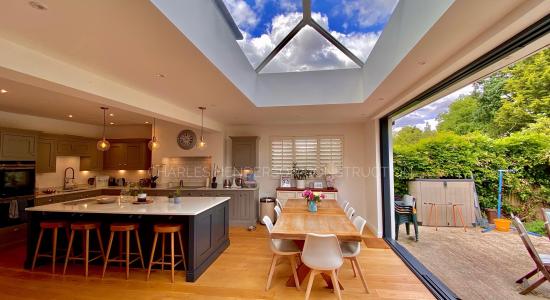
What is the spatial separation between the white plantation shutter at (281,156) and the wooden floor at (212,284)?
276 centimetres

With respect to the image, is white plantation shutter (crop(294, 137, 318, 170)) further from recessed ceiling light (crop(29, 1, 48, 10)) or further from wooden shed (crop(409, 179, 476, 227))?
recessed ceiling light (crop(29, 1, 48, 10))

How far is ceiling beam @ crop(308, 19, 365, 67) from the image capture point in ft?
10.5

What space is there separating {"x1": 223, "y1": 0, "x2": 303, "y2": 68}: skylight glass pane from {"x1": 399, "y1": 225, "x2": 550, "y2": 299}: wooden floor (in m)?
4.00

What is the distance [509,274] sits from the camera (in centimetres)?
284

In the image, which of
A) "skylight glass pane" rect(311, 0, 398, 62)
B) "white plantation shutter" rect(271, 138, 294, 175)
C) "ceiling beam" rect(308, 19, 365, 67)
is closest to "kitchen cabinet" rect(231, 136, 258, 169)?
"white plantation shutter" rect(271, 138, 294, 175)

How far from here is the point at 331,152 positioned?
588 cm

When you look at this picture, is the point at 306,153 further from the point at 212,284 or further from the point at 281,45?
the point at 212,284

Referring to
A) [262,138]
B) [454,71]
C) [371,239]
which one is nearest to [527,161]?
[454,71]

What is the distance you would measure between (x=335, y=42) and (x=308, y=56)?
1.56 ft

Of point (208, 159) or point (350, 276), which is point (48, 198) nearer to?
Result: point (208, 159)

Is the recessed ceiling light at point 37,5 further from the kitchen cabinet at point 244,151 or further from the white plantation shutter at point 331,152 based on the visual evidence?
the white plantation shutter at point 331,152

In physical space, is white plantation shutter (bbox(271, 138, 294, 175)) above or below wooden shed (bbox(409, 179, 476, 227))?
above

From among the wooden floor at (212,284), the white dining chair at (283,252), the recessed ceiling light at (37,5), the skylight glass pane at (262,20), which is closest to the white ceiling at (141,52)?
the recessed ceiling light at (37,5)

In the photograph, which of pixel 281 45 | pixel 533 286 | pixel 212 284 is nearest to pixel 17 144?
pixel 212 284
